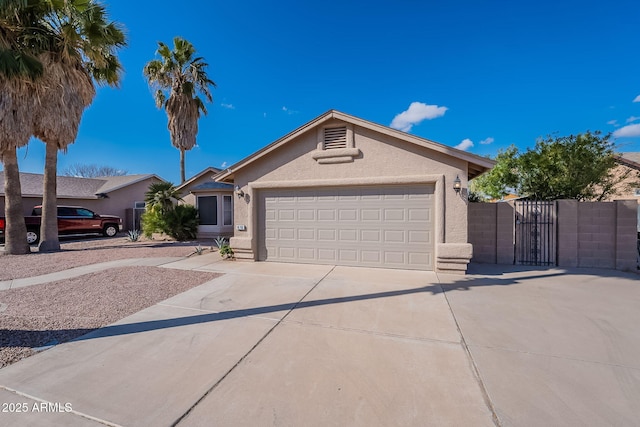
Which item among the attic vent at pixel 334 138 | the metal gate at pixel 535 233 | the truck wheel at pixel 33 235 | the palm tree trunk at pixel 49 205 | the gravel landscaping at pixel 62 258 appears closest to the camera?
the gravel landscaping at pixel 62 258

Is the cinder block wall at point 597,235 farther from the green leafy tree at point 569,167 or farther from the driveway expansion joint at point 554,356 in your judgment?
the driveway expansion joint at point 554,356

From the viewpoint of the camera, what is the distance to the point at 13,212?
9.29 meters

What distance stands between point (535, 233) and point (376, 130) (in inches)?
227

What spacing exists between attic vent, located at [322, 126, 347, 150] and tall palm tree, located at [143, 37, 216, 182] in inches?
509

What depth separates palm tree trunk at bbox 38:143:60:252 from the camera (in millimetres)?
9891

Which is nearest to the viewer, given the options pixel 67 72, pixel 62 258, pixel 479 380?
pixel 479 380

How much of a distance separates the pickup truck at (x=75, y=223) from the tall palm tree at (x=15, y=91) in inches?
156

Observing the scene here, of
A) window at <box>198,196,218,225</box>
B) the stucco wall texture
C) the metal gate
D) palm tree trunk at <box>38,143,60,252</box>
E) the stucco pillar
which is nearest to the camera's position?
the stucco pillar

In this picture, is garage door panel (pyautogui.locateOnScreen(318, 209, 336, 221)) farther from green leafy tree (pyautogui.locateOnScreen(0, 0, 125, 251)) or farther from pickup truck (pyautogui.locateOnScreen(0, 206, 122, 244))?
pickup truck (pyautogui.locateOnScreen(0, 206, 122, 244))

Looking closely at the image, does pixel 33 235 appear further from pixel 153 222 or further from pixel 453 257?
pixel 453 257

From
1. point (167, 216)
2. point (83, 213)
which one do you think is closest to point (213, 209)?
point (167, 216)

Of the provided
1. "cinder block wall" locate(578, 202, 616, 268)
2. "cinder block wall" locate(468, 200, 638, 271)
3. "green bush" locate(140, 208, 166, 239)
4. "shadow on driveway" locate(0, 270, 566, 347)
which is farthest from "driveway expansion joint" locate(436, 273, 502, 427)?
"green bush" locate(140, 208, 166, 239)

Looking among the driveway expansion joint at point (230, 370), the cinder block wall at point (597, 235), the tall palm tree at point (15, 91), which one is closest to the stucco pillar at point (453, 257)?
the cinder block wall at point (597, 235)

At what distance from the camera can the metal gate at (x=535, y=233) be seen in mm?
7570
